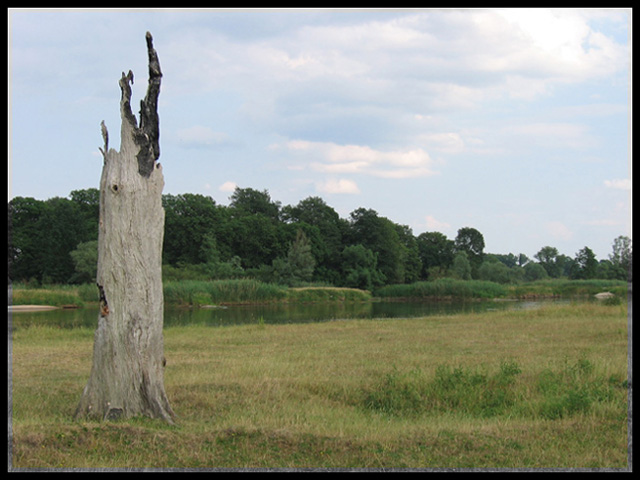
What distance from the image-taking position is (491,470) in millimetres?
5402

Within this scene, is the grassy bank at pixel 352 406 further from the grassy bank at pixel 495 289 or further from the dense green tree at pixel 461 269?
the dense green tree at pixel 461 269

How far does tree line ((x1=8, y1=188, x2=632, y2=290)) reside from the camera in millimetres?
51031

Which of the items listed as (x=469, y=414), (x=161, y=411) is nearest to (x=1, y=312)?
(x=161, y=411)

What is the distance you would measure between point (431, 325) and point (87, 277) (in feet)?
118

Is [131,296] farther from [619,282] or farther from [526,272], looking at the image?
[526,272]

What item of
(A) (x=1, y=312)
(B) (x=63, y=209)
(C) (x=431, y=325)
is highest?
(B) (x=63, y=209)

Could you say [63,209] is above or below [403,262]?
above

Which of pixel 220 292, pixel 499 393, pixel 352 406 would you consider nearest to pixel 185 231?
pixel 220 292

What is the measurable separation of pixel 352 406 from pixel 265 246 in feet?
184

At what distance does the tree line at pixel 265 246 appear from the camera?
167ft

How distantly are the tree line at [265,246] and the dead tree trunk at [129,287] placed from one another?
34089 mm

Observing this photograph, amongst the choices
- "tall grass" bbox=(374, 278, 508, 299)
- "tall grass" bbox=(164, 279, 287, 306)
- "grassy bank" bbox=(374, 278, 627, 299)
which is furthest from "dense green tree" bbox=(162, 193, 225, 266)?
"grassy bank" bbox=(374, 278, 627, 299)

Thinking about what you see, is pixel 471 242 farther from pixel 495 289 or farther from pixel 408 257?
pixel 495 289
